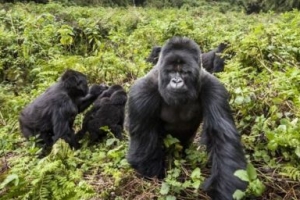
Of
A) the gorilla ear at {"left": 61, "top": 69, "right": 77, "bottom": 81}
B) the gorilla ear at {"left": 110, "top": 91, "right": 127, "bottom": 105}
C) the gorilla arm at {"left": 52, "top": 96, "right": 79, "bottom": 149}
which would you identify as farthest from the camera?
the gorilla ear at {"left": 110, "top": 91, "right": 127, "bottom": 105}

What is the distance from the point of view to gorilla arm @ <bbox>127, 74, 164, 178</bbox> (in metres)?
3.18

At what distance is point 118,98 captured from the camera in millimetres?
4812

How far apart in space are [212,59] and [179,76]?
3778mm

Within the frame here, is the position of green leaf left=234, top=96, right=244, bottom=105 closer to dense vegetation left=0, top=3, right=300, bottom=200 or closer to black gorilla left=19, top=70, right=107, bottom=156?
dense vegetation left=0, top=3, right=300, bottom=200

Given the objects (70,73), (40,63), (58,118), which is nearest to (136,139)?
(58,118)

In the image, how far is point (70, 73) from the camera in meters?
4.61

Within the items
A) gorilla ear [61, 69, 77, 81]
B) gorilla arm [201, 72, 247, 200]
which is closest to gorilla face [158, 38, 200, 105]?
gorilla arm [201, 72, 247, 200]

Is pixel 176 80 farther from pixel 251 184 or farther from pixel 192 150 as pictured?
pixel 251 184

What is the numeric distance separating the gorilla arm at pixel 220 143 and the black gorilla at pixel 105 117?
1.63 metres

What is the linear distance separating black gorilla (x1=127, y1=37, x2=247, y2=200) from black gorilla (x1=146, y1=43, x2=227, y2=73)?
301 centimetres

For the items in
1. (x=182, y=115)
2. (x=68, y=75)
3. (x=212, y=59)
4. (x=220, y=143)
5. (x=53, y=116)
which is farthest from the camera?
(x=212, y=59)

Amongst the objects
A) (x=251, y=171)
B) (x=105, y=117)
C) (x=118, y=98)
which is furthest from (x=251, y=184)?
(x=118, y=98)

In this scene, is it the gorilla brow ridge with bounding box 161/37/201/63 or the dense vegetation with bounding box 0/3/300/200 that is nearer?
the dense vegetation with bounding box 0/3/300/200

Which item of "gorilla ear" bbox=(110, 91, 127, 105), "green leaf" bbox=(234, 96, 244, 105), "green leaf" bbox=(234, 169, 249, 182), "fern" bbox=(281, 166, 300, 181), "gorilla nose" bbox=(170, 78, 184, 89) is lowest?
"gorilla ear" bbox=(110, 91, 127, 105)
